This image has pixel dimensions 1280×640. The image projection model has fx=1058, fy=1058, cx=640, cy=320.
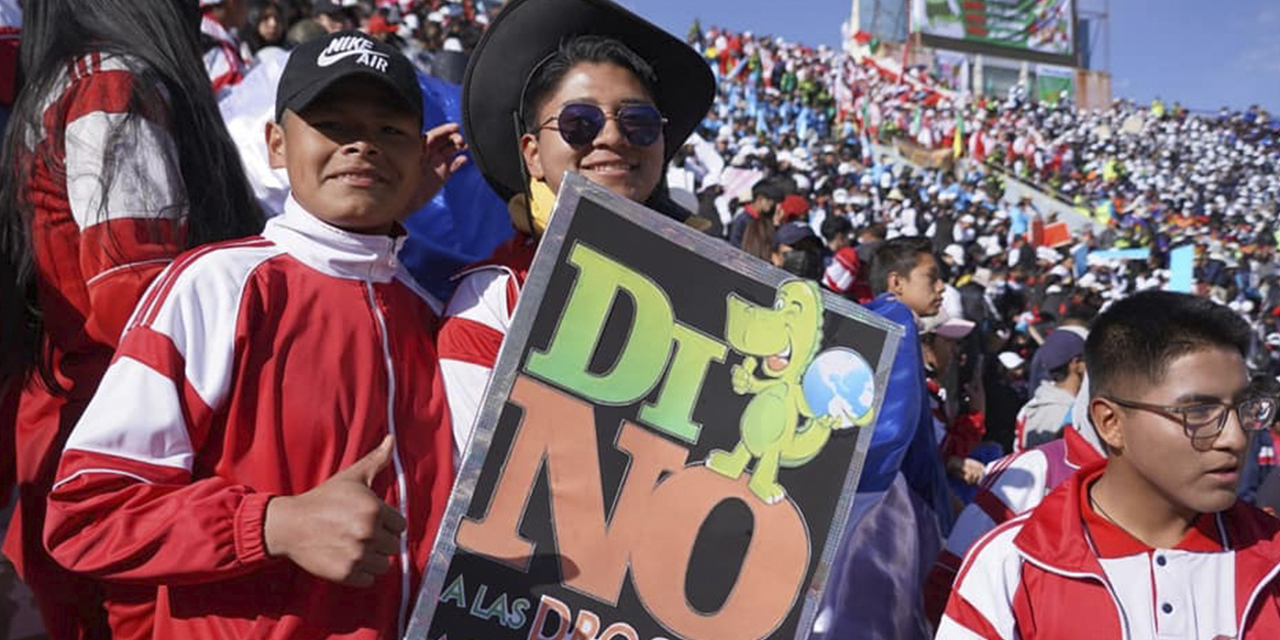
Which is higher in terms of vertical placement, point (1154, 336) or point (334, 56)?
point (1154, 336)

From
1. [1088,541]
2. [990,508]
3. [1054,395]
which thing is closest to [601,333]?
[1088,541]

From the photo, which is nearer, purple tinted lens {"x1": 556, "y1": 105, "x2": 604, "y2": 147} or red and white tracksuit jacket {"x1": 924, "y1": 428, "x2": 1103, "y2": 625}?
purple tinted lens {"x1": 556, "y1": 105, "x2": 604, "y2": 147}

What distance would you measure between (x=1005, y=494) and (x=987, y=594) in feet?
1.82

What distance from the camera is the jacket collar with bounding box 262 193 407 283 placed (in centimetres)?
147

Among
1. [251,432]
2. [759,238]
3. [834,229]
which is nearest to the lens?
[251,432]

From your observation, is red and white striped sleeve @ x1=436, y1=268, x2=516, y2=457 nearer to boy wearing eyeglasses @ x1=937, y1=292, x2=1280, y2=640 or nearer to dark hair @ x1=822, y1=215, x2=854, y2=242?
boy wearing eyeglasses @ x1=937, y1=292, x2=1280, y2=640

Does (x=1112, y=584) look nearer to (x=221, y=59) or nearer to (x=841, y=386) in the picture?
(x=841, y=386)

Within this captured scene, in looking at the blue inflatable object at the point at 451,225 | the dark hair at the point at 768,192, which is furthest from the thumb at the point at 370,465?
the dark hair at the point at 768,192

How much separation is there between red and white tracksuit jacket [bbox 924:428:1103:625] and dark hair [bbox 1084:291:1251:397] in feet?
1.08

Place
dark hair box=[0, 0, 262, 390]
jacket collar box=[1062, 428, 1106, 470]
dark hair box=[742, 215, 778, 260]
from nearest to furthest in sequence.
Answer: dark hair box=[0, 0, 262, 390] → jacket collar box=[1062, 428, 1106, 470] → dark hair box=[742, 215, 778, 260]

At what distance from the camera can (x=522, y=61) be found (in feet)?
6.15

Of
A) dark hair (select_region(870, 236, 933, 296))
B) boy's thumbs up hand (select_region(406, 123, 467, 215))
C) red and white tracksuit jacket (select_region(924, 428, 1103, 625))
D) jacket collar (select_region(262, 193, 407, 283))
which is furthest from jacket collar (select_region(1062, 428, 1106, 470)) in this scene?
dark hair (select_region(870, 236, 933, 296))

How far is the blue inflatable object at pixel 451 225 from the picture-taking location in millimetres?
2326

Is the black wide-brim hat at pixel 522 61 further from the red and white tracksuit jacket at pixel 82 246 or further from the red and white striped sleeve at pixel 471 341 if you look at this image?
the red and white tracksuit jacket at pixel 82 246
